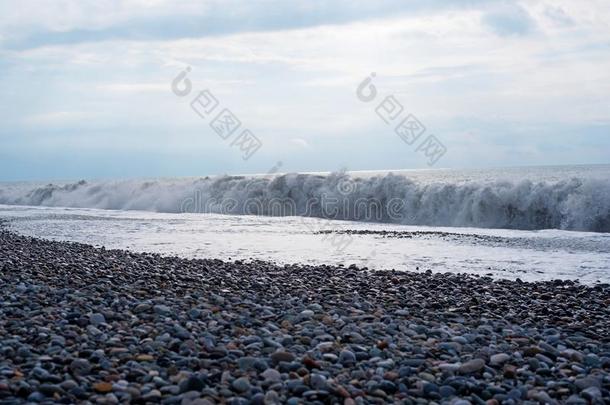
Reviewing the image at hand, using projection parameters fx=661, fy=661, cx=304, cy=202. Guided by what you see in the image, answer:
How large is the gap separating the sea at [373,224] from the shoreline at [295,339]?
3.28 metres

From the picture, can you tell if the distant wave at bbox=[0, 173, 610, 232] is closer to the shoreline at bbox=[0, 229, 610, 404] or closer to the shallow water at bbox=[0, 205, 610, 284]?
the shallow water at bbox=[0, 205, 610, 284]

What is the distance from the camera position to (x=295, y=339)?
6.09 metres

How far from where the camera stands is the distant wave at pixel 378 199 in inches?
971

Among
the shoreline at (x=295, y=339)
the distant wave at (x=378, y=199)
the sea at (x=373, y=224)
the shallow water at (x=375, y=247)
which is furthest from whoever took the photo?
the distant wave at (x=378, y=199)

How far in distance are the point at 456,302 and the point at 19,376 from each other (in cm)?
549

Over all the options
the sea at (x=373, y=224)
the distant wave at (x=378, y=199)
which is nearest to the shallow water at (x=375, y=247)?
the sea at (x=373, y=224)

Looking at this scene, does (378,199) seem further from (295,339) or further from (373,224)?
(295,339)

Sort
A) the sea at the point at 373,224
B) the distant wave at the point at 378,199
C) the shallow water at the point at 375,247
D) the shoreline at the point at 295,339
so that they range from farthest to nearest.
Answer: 1. the distant wave at the point at 378,199
2. the sea at the point at 373,224
3. the shallow water at the point at 375,247
4. the shoreline at the point at 295,339

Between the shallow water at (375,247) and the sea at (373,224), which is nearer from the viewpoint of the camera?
the shallow water at (375,247)

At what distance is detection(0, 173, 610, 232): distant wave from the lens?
24.7 m

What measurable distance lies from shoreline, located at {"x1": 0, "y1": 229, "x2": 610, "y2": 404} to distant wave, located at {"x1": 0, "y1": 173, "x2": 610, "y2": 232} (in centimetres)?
1531

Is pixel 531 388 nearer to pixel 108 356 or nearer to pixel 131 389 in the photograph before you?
pixel 131 389

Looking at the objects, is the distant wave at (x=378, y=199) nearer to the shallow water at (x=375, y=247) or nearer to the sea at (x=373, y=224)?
the sea at (x=373, y=224)

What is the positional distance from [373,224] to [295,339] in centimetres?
2009
